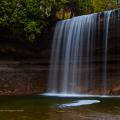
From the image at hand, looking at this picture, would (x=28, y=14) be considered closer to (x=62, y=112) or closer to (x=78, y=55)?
(x=78, y=55)

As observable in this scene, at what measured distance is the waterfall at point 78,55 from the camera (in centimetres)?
2647

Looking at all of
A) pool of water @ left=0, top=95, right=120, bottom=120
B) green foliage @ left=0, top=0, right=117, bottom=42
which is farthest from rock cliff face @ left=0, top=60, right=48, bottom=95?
pool of water @ left=0, top=95, right=120, bottom=120

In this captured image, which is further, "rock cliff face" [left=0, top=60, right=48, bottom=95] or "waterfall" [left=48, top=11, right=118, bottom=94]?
"rock cliff face" [left=0, top=60, right=48, bottom=95]

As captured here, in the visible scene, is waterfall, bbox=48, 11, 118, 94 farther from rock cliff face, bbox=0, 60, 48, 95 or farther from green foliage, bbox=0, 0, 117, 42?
green foliage, bbox=0, 0, 117, 42

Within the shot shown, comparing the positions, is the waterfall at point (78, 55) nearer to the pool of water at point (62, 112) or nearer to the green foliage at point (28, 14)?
the green foliage at point (28, 14)

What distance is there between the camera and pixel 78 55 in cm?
2723

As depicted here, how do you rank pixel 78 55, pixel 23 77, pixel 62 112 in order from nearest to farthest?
pixel 62 112 < pixel 78 55 < pixel 23 77

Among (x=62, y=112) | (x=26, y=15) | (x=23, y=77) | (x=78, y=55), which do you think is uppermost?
(x=26, y=15)

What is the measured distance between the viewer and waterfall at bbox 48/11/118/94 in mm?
26469

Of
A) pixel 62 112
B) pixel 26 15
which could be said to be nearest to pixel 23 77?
pixel 26 15

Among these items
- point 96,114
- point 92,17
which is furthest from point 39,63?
point 96,114

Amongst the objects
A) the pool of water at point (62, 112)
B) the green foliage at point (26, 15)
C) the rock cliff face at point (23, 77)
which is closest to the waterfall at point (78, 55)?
the rock cliff face at point (23, 77)

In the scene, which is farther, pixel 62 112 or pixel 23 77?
pixel 23 77

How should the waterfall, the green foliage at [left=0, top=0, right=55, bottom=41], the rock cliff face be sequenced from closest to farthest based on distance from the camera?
the waterfall, the rock cliff face, the green foliage at [left=0, top=0, right=55, bottom=41]
